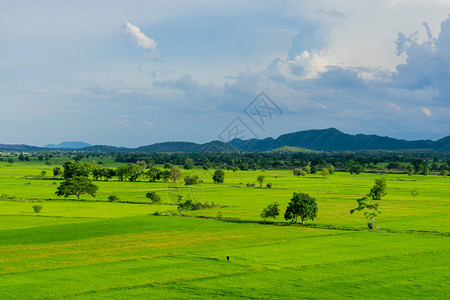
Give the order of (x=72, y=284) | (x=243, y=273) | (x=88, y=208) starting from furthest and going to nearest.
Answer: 1. (x=88, y=208)
2. (x=243, y=273)
3. (x=72, y=284)

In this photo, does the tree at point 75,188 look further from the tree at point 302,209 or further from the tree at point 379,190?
the tree at point 379,190

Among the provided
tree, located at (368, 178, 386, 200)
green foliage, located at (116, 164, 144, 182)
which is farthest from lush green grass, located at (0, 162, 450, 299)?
green foliage, located at (116, 164, 144, 182)

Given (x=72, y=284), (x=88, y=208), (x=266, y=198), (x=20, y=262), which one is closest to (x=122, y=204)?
(x=88, y=208)

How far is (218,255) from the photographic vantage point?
140 feet

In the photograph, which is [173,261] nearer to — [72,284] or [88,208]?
[72,284]

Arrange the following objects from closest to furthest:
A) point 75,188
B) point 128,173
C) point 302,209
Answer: point 302,209
point 75,188
point 128,173

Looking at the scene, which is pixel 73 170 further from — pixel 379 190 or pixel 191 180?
pixel 379 190

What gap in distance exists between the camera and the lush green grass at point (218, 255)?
32188mm

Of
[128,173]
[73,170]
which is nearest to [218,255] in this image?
[73,170]

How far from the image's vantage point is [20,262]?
40812mm

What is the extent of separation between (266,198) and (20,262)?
6704cm

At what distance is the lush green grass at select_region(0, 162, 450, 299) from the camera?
32.2m

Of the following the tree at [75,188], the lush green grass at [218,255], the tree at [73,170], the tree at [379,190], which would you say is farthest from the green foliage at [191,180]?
the tree at [379,190]

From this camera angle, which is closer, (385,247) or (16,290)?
(16,290)
